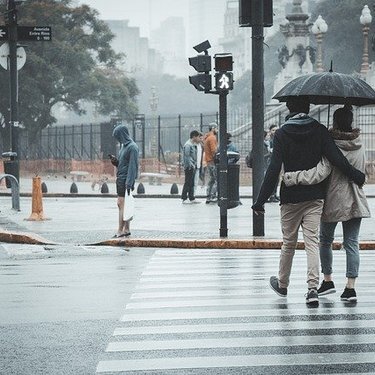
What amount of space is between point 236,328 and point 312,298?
1.40 metres

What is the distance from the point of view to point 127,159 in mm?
18453

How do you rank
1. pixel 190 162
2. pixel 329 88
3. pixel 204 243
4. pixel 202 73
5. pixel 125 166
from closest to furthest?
pixel 329 88
pixel 204 243
pixel 125 166
pixel 202 73
pixel 190 162

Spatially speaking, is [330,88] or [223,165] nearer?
[330,88]

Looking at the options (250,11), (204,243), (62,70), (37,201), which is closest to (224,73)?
(250,11)

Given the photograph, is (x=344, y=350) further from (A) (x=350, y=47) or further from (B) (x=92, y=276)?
(A) (x=350, y=47)

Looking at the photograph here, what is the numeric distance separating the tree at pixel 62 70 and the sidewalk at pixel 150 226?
35.1 m

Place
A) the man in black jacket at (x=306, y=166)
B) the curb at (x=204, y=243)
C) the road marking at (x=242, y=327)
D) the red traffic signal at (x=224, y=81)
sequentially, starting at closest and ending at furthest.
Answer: the road marking at (x=242, y=327) → the man in black jacket at (x=306, y=166) → the curb at (x=204, y=243) → the red traffic signal at (x=224, y=81)

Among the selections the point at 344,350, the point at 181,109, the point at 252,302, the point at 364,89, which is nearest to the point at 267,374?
the point at 344,350

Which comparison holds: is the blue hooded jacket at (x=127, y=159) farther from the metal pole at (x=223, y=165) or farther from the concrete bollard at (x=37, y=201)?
the concrete bollard at (x=37, y=201)

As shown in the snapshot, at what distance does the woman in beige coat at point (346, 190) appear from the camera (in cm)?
1121

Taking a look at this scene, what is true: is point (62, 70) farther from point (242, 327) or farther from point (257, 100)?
point (242, 327)

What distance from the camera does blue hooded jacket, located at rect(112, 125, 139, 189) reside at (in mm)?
18328

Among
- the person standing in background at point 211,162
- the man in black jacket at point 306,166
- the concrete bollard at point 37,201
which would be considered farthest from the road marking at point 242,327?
the person standing in background at point 211,162

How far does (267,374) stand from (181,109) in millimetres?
175794
